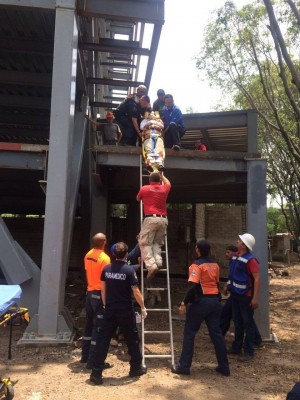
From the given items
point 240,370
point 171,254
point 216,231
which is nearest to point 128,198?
point 171,254

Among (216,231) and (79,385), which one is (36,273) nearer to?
(79,385)

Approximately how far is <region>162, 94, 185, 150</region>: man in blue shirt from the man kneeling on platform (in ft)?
1.26

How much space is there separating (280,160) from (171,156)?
52.0ft

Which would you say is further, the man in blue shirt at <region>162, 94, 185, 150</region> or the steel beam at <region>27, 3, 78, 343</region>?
the man in blue shirt at <region>162, 94, 185, 150</region>

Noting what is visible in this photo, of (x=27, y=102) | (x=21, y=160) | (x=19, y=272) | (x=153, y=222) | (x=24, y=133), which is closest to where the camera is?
(x=153, y=222)

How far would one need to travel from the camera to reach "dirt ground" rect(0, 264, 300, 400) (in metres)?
4.72

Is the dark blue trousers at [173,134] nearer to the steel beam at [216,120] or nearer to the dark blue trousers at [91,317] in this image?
the steel beam at [216,120]

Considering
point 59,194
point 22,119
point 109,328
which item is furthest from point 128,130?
point 22,119

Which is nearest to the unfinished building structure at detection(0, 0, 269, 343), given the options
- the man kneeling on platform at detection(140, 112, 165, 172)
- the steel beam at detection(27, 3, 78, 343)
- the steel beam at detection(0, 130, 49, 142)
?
the steel beam at detection(27, 3, 78, 343)

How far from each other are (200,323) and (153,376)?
904 millimetres

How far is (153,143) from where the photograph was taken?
7.56 meters

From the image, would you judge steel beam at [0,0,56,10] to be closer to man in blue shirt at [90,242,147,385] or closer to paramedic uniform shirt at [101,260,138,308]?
man in blue shirt at [90,242,147,385]

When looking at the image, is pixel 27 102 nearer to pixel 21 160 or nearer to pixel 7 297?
pixel 21 160

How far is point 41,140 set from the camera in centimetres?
1580
